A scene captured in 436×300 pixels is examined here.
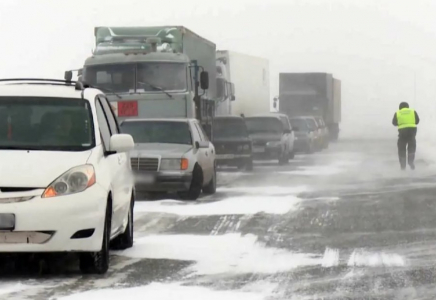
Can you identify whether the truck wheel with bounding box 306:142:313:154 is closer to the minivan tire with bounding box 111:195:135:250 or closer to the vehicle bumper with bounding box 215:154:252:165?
the vehicle bumper with bounding box 215:154:252:165

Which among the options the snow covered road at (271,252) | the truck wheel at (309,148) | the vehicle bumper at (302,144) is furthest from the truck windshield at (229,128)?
the truck wheel at (309,148)

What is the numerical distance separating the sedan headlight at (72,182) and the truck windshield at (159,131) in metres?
10.8

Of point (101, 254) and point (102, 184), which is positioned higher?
point (102, 184)

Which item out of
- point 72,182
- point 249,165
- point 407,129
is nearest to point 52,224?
point 72,182

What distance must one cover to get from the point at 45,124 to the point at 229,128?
21.4 m

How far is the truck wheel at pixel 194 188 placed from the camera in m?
19.7

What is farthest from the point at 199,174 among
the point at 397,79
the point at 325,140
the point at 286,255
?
the point at 397,79

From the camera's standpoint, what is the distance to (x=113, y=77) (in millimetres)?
24922

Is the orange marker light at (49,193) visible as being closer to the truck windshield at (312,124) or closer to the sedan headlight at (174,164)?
the sedan headlight at (174,164)

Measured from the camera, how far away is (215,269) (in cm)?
1040

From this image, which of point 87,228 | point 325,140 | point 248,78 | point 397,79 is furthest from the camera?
point 397,79

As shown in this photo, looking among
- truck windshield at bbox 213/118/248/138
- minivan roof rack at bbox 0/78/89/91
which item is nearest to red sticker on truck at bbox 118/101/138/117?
truck windshield at bbox 213/118/248/138

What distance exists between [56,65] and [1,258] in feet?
220

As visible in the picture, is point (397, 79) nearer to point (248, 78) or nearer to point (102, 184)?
point (248, 78)
